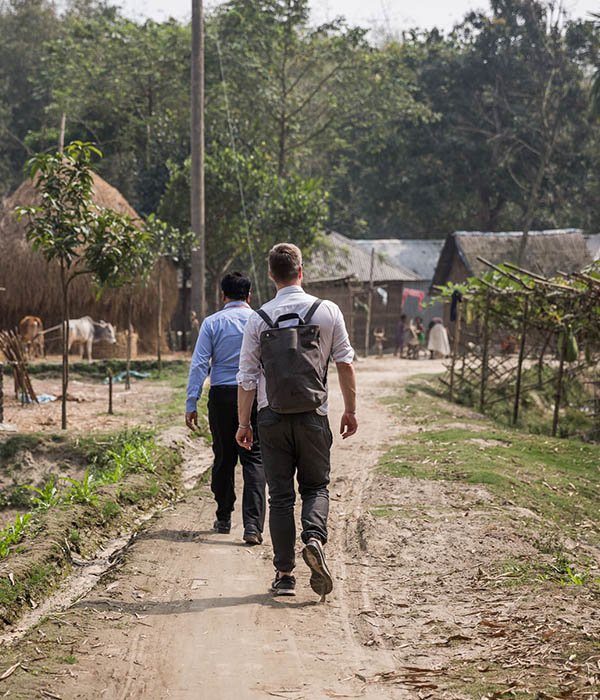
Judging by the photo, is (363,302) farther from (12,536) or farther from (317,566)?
(317,566)

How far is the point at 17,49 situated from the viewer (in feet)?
123

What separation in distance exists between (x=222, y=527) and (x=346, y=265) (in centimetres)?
2616

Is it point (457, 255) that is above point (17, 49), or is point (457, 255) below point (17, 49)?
below

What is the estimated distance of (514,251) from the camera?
111ft

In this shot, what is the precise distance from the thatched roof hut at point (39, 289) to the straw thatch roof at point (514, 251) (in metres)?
14.8

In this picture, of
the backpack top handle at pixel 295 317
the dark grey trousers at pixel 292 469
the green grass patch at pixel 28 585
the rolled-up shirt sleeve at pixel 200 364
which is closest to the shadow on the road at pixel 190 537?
the green grass patch at pixel 28 585

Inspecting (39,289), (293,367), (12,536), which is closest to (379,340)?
(39,289)

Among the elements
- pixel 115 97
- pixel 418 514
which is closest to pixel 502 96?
pixel 115 97

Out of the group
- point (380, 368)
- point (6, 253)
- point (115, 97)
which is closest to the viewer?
point (6, 253)

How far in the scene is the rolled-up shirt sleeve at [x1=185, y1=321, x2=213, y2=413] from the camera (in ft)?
20.4

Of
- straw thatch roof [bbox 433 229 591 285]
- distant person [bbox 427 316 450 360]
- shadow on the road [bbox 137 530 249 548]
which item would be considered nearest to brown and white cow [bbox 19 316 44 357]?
shadow on the road [bbox 137 530 249 548]

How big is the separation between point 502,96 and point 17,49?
22001mm

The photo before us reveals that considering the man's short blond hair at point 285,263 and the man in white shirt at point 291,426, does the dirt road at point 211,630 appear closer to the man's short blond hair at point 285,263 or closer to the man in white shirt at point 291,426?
the man in white shirt at point 291,426

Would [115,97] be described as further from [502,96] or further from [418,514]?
[418,514]
